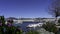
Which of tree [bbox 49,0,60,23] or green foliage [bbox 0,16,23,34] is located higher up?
tree [bbox 49,0,60,23]

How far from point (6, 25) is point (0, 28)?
0.20 meters

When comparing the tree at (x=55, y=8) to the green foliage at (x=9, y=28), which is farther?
the tree at (x=55, y=8)

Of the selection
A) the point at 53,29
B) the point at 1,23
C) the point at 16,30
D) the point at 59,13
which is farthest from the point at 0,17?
the point at 59,13

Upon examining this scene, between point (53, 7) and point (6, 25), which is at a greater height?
point (53, 7)

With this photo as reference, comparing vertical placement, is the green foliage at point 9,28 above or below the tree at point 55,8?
below

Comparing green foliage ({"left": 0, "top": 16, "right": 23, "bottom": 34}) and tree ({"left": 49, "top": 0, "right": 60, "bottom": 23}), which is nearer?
green foliage ({"left": 0, "top": 16, "right": 23, "bottom": 34})

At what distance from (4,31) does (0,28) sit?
0.16 metres

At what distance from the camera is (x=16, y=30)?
4.90 m

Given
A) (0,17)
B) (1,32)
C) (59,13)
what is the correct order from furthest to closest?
(59,13)
(0,17)
(1,32)

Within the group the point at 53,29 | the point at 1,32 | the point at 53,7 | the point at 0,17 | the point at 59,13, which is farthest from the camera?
the point at 53,7

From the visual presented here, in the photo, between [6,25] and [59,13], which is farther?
[59,13]

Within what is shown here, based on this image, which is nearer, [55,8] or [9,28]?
[9,28]

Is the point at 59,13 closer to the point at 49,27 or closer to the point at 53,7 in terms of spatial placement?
the point at 53,7

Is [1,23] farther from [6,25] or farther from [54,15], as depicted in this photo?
[54,15]
